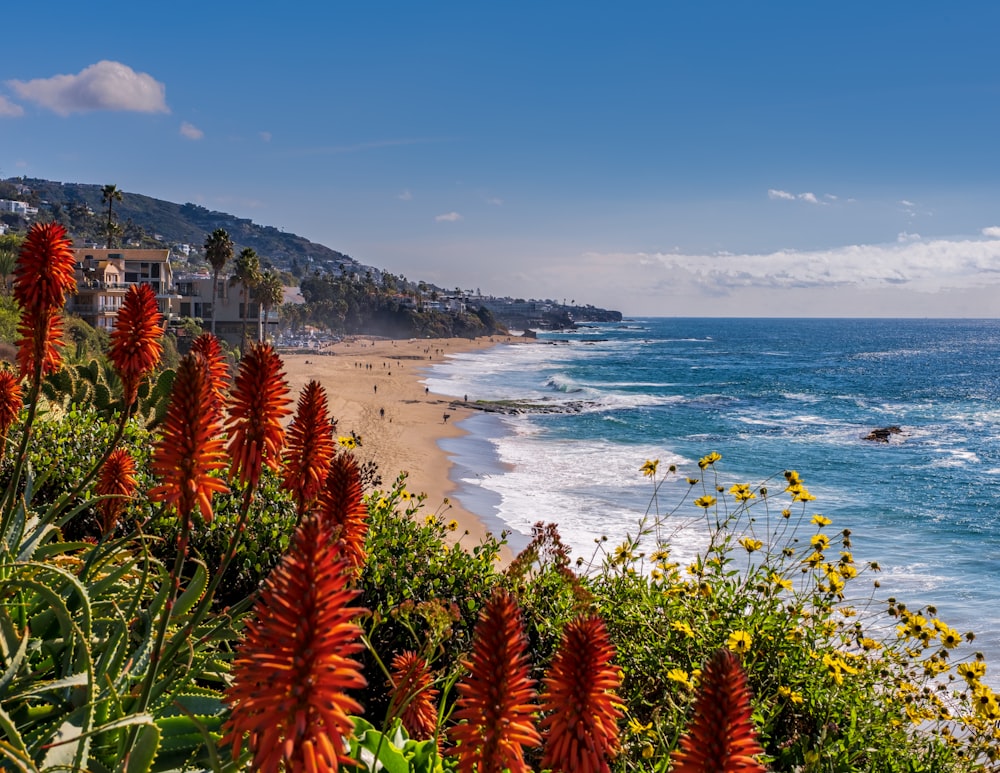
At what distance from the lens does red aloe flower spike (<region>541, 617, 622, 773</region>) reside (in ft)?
6.39

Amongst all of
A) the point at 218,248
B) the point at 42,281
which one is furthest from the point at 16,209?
the point at 42,281

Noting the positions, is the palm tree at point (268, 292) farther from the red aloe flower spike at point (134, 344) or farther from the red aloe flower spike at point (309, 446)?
the red aloe flower spike at point (309, 446)

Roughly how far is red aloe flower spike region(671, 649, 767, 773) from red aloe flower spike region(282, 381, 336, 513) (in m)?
1.57

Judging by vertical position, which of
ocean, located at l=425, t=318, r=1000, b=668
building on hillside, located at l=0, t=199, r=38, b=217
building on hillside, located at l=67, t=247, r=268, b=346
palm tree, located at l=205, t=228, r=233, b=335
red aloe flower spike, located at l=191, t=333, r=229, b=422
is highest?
building on hillside, located at l=0, t=199, r=38, b=217

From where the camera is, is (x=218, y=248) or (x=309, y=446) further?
(x=218, y=248)

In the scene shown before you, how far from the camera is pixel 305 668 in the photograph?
5.00 feet

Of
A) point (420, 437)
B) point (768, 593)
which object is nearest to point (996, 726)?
point (768, 593)

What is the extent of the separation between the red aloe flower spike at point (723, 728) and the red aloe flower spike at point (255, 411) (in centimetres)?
152

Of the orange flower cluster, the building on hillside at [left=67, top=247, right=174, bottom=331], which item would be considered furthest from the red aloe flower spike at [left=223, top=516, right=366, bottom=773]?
the building on hillside at [left=67, top=247, right=174, bottom=331]

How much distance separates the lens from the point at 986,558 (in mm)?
22562

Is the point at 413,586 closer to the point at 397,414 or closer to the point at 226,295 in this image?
the point at 397,414

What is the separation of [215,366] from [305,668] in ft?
5.49

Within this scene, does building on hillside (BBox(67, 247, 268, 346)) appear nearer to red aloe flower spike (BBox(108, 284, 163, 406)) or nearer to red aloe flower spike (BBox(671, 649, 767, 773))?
red aloe flower spike (BBox(108, 284, 163, 406))

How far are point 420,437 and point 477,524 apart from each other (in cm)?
1892
